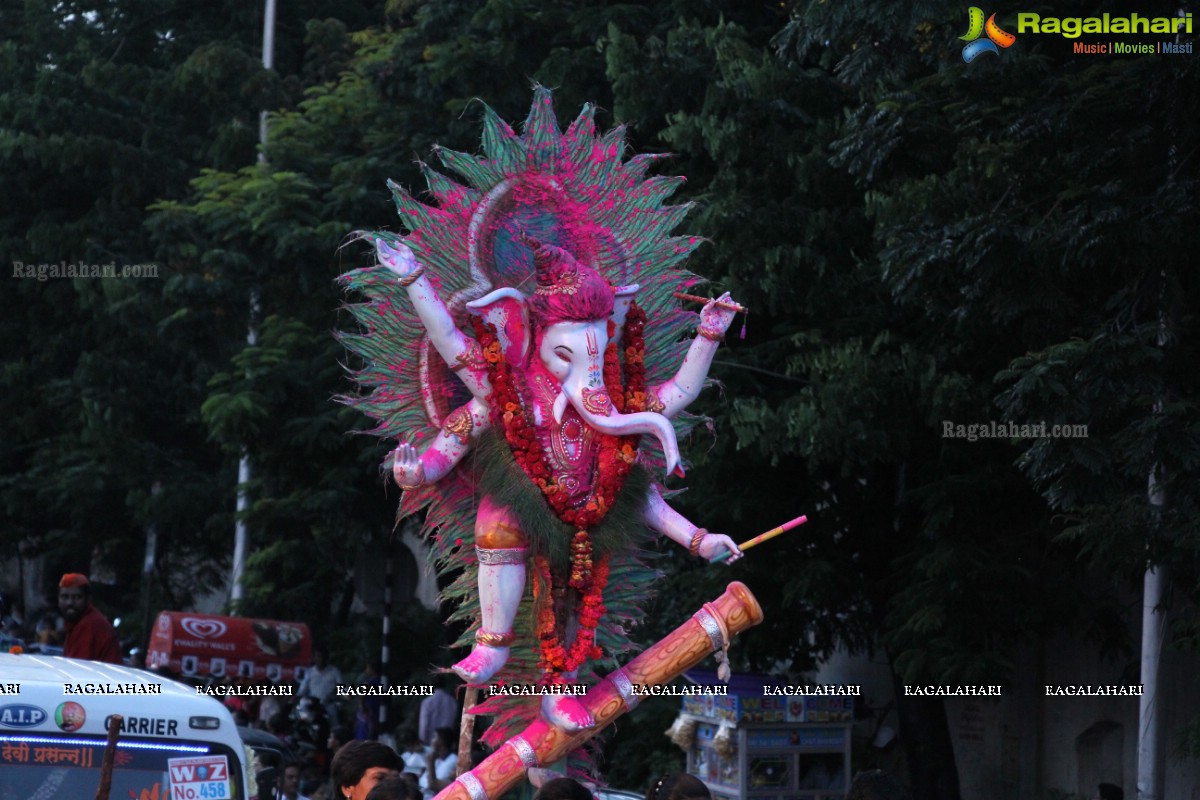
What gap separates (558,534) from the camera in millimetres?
6418

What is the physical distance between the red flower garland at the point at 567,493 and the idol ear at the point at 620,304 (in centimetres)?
18

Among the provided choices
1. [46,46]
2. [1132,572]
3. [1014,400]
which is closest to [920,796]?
[1132,572]

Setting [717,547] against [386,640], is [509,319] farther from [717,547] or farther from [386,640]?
[386,640]

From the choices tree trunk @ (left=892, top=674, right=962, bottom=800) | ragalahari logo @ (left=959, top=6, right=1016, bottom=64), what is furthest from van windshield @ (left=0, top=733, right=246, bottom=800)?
tree trunk @ (left=892, top=674, right=962, bottom=800)

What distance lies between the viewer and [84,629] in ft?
27.5

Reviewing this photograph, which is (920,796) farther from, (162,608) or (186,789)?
(162,608)

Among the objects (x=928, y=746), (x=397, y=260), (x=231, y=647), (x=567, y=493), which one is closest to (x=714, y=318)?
(x=567, y=493)

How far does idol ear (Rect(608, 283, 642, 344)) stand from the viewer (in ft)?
21.9

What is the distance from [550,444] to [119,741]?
1.94 metres

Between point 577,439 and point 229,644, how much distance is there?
36.0 ft

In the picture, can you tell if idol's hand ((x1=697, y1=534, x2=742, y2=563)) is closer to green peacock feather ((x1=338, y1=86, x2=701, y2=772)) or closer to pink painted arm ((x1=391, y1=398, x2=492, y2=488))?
green peacock feather ((x1=338, y1=86, x2=701, y2=772))

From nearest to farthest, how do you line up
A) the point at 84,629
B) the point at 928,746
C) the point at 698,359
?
the point at 698,359
the point at 84,629
the point at 928,746

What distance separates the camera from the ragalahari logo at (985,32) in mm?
9773

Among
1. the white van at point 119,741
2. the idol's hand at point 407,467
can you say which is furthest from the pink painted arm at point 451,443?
the white van at point 119,741
